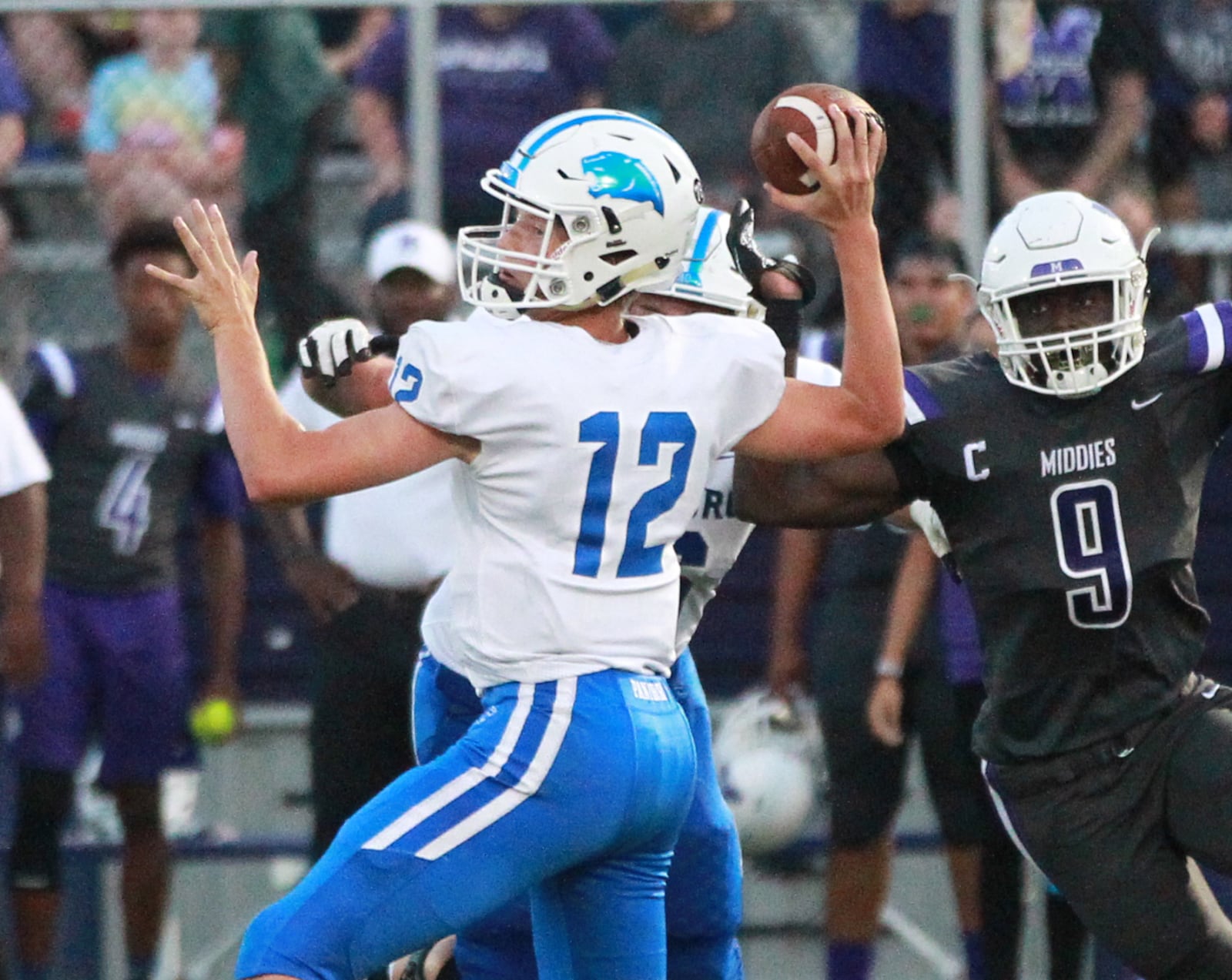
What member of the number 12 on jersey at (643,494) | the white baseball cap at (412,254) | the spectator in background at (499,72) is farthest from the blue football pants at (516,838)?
the spectator in background at (499,72)

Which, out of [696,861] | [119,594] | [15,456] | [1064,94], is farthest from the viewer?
[1064,94]

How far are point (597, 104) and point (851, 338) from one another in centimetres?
334

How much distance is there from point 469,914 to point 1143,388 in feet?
4.91

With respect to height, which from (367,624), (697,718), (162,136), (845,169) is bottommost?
(697,718)

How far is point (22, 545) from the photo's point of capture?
5.06 m

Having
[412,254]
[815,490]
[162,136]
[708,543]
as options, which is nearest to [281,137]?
[162,136]

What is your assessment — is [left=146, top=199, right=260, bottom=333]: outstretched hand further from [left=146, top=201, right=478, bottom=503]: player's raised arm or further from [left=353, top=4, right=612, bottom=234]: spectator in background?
[left=353, top=4, right=612, bottom=234]: spectator in background

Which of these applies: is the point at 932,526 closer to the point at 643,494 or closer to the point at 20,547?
the point at 643,494

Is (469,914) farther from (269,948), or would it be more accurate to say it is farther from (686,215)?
(686,215)

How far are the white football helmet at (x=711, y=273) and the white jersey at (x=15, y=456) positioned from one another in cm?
188

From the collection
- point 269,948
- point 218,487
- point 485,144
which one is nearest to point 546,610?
point 269,948

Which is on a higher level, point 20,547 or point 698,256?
point 698,256

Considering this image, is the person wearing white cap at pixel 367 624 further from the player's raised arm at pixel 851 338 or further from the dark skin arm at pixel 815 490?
the player's raised arm at pixel 851 338

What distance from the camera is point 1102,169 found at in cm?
630
